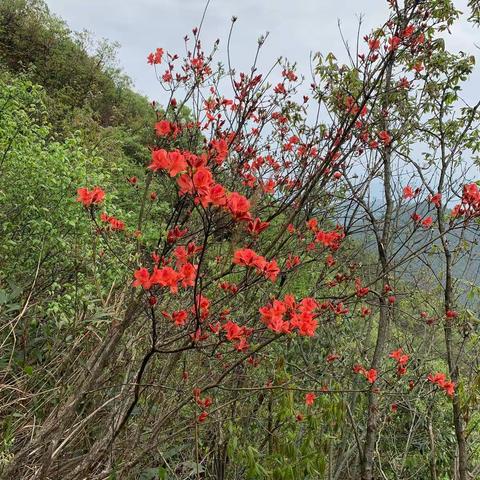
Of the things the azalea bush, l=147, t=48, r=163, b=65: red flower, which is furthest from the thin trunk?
l=147, t=48, r=163, b=65: red flower

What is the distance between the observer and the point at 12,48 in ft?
44.4

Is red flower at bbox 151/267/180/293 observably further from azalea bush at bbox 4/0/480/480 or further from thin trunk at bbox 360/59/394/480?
thin trunk at bbox 360/59/394/480

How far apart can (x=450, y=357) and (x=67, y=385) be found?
10.0 ft

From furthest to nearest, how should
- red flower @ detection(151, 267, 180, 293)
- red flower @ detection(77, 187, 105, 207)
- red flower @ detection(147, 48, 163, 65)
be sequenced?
red flower @ detection(147, 48, 163, 65)
red flower @ detection(77, 187, 105, 207)
red flower @ detection(151, 267, 180, 293)

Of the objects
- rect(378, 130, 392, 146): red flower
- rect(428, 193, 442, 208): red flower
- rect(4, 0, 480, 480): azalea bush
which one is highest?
rect(378, 130, 392, 146): red flower

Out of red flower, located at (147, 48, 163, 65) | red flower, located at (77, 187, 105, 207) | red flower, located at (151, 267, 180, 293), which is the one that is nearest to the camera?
red flower, located at (151, 267, 180, 293)

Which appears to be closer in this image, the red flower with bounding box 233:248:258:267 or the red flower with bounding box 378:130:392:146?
the red flower with bounding box 233:248:258:267

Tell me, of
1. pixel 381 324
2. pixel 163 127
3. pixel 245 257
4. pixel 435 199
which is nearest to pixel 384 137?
pixel 435 199

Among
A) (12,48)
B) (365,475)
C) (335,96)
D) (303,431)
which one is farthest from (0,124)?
(12,48)

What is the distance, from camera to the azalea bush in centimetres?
180

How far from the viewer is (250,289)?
131 inches

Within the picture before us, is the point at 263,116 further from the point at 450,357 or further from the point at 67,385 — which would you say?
the point at 450,357

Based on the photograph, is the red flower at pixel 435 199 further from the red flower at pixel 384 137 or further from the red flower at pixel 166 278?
the red flower at pixel 166 278

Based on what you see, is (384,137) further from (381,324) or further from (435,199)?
(381,324)
